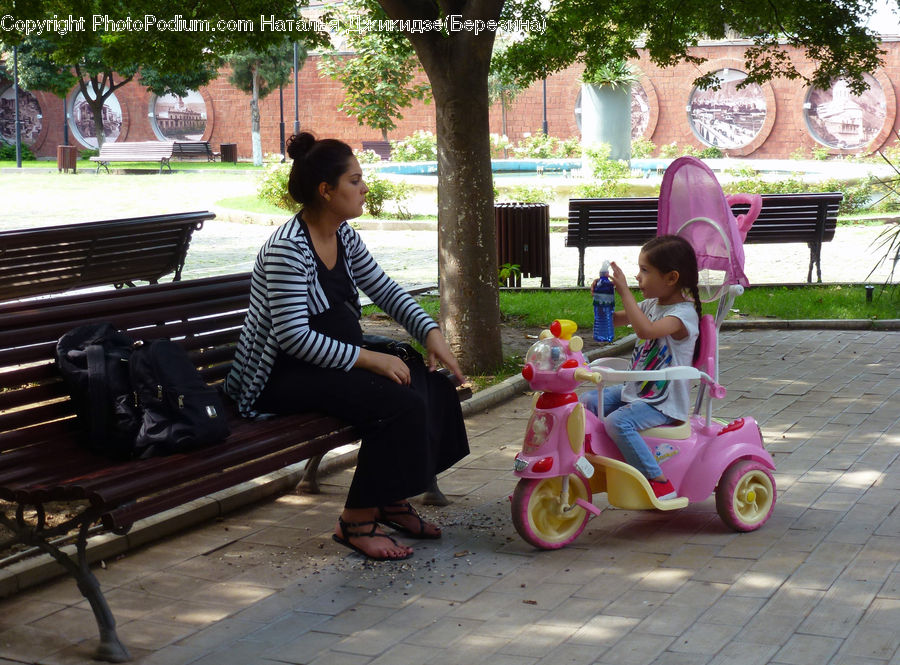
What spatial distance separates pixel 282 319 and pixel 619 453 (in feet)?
4.89

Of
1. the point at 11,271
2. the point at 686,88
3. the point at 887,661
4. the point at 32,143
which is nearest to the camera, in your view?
the point at 887,661

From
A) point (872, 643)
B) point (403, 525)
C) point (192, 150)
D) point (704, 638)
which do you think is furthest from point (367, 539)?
point (192, 150)

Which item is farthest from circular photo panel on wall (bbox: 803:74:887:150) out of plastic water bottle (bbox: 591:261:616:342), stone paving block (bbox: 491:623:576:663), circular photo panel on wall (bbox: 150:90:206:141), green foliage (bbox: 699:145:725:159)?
stone paving block (bbox: 491:623:576:663)

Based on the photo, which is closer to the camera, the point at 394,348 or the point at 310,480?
the point at 394,348

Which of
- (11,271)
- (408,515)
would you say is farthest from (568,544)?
(11,271)

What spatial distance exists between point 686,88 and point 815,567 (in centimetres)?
4183

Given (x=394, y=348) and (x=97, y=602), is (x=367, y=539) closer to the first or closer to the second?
(x=394, y=348)

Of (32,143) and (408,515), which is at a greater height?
(32,143)

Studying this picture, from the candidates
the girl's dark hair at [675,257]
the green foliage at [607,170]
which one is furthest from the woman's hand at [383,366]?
the green foliage at [607,170]

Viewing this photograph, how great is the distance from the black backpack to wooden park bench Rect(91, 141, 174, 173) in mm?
33124

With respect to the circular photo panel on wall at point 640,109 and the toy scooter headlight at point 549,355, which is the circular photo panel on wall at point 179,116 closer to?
the circular photo panel on wall at point 640,109

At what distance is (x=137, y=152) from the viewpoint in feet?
121

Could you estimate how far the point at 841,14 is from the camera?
28.6 feet

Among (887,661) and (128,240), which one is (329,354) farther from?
(128,240)
